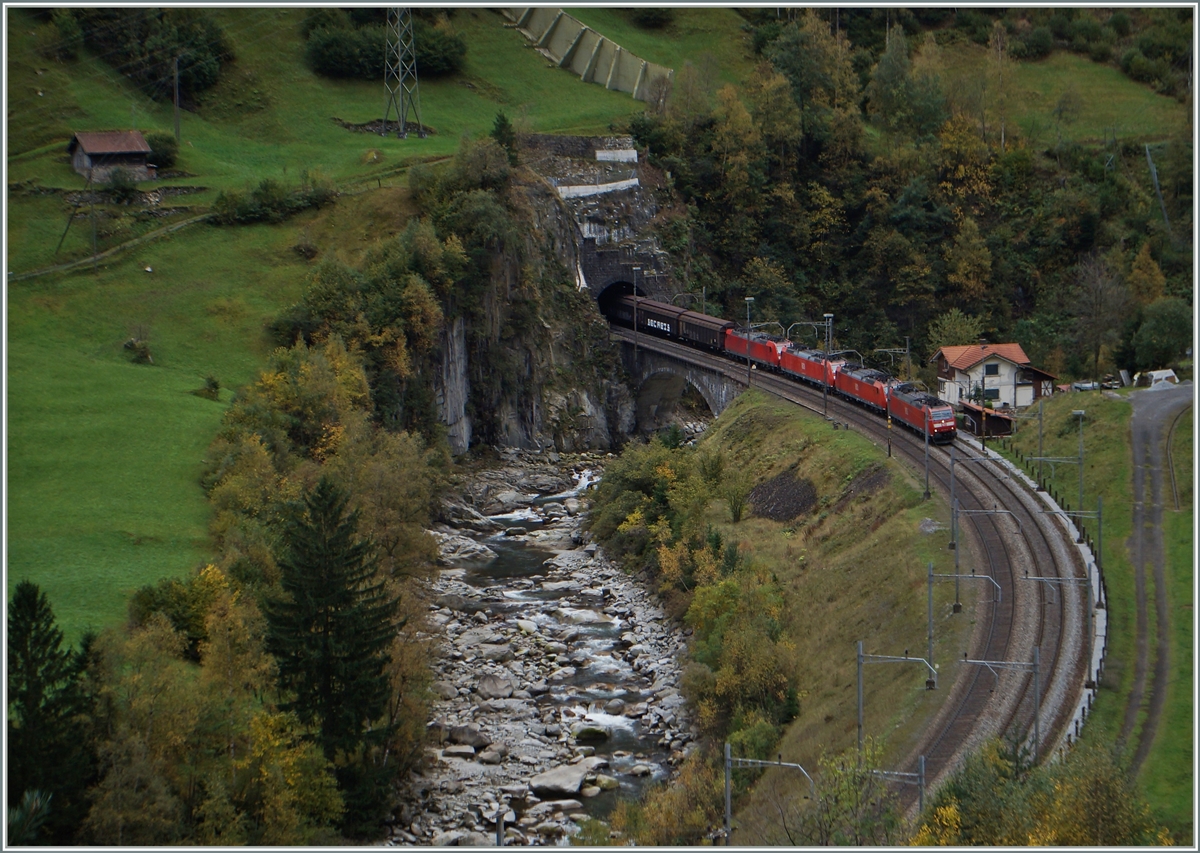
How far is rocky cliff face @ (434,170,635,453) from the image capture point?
101750mm

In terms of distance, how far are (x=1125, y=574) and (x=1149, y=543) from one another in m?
3.72

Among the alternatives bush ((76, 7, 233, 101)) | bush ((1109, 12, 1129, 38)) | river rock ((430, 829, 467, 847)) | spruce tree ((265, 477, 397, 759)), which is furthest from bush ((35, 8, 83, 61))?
bush ((1109, 12, 1129, 38))

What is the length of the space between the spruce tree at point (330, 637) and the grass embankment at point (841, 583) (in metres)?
14.6

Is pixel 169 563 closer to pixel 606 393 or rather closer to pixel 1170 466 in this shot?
pixel 1170 466

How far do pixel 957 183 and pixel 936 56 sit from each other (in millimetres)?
21714

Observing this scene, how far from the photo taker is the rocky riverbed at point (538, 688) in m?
48.1

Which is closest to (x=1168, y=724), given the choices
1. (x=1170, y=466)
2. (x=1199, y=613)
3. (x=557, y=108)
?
(x=1199, y=613)

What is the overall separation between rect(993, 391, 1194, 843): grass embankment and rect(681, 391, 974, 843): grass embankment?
5974mm

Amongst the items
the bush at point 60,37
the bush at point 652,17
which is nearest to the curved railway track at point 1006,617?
the bush at point 60,37

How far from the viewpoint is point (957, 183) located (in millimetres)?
128000

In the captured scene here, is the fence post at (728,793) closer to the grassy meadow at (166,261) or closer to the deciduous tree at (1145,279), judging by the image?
the grassy meadow at (166,261)

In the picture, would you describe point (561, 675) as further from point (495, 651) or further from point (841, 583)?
point (841, 583)

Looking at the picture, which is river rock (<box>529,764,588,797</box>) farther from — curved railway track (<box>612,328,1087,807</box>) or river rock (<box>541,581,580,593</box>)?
→ river rock (<box>541,581,580,593</box>)

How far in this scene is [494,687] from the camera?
58.4m
